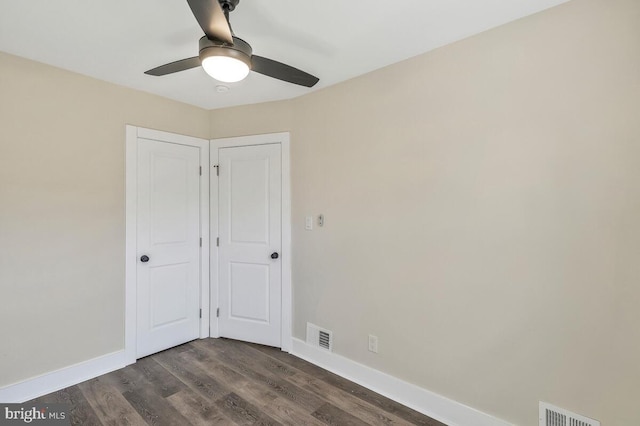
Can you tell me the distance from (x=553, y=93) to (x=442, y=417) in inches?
79.7

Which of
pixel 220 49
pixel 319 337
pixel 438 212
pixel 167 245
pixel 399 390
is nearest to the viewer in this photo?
pixel 220 49

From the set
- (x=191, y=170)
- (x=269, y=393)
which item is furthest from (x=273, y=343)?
(x=191, y=170)

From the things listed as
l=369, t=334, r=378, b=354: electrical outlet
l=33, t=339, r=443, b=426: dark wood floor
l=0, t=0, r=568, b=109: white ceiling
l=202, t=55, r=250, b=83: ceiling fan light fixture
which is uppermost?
l=0, t=0, r=568, b=109: white ceiling

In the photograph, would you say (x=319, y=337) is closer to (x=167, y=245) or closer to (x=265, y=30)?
(x=167, y=245)

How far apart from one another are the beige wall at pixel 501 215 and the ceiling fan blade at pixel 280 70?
2.44 feet

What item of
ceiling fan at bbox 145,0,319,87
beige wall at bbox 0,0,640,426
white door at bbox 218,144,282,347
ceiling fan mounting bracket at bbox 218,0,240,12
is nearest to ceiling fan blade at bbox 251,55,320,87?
ceiling fan at bbox 145,0,319,87

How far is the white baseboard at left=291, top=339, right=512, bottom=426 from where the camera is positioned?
188 cm

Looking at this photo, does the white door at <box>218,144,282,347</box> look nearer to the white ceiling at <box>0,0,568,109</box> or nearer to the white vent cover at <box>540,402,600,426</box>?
the white ceiling at <box>0,0,568,109</box>

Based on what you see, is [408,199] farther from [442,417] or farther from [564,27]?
[442,417]

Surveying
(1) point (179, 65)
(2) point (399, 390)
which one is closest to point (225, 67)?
(1) point (179, 65)

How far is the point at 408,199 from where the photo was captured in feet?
7.07

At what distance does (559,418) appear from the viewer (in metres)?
1.59

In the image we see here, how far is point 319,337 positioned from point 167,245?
1.68 meters

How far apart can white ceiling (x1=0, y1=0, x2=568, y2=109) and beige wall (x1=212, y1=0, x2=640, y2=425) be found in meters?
0.19
